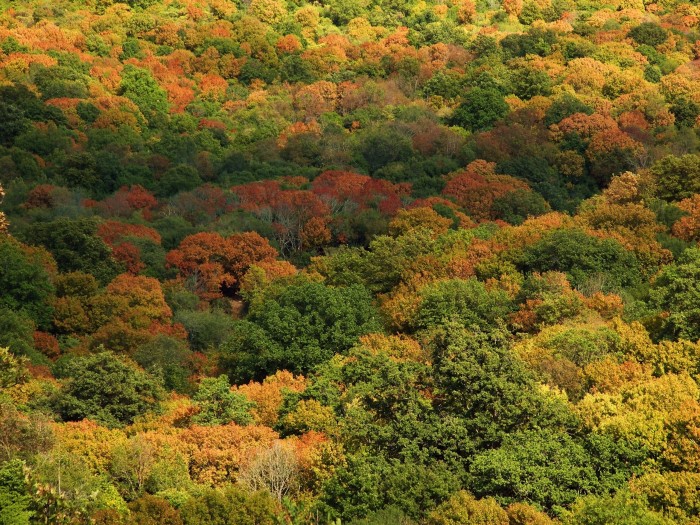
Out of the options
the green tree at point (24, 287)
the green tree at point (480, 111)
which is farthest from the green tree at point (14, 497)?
the green tree at point (480, 111)

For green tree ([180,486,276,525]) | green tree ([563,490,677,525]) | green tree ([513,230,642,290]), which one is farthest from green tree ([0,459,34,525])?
green tree ([513,230,642,290])

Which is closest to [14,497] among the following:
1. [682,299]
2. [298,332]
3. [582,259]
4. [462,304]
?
[298,332]

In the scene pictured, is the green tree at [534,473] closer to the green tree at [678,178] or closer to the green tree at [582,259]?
the green tree at [582,259]

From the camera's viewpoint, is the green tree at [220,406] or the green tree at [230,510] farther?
the green tree at [220,406]

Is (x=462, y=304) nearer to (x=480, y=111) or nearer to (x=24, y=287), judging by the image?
(x=24, y=287)

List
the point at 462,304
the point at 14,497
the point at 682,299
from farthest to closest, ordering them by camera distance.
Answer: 1. the point at 462,304
2. the point at 682,299
3. the point at 14,497

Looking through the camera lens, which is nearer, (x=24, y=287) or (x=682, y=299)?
(x=682, y=299)

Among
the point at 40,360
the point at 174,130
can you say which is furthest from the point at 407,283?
the point at 174,130

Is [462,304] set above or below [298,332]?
above
